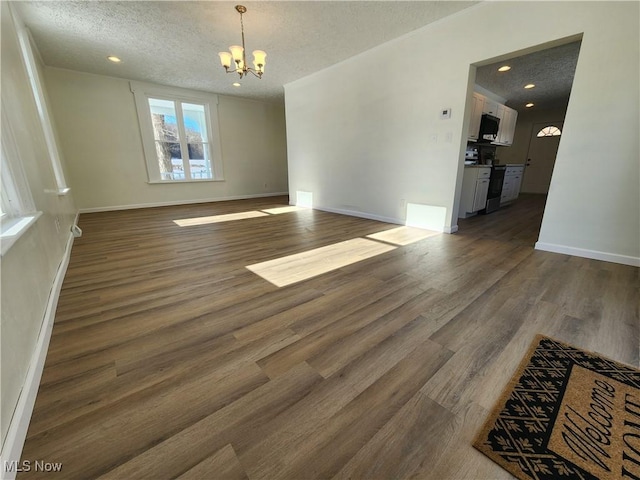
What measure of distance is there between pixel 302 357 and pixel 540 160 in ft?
33.2

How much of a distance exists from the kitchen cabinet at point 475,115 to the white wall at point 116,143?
533 cm

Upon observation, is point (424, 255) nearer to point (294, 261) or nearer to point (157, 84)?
point (294, 261)

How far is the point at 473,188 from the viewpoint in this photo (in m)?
4.51

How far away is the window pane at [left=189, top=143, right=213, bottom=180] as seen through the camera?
6.52 metres

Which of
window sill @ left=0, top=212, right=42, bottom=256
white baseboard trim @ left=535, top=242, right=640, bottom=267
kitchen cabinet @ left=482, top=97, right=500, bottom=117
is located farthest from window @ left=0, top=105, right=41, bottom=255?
kitchen cabinet @ left=482, top=97, right=500, bottom=117

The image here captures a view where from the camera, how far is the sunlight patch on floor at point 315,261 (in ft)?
7.53

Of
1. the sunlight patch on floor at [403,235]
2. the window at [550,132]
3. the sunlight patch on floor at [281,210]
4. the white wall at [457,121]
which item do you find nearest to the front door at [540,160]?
the window at [550,132]

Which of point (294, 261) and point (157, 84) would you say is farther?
point (157, 84)

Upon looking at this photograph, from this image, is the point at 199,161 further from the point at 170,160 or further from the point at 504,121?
the point at 504,121

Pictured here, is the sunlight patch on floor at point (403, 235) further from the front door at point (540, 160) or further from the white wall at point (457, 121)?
the front door at point (540, 160)

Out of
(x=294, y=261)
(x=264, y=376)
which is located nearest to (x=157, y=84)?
(x=294, y=261)

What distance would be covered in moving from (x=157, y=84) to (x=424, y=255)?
653 cm

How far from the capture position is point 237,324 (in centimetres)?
161

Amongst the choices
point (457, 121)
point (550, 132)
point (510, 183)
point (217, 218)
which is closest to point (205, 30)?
point (217, 218)
